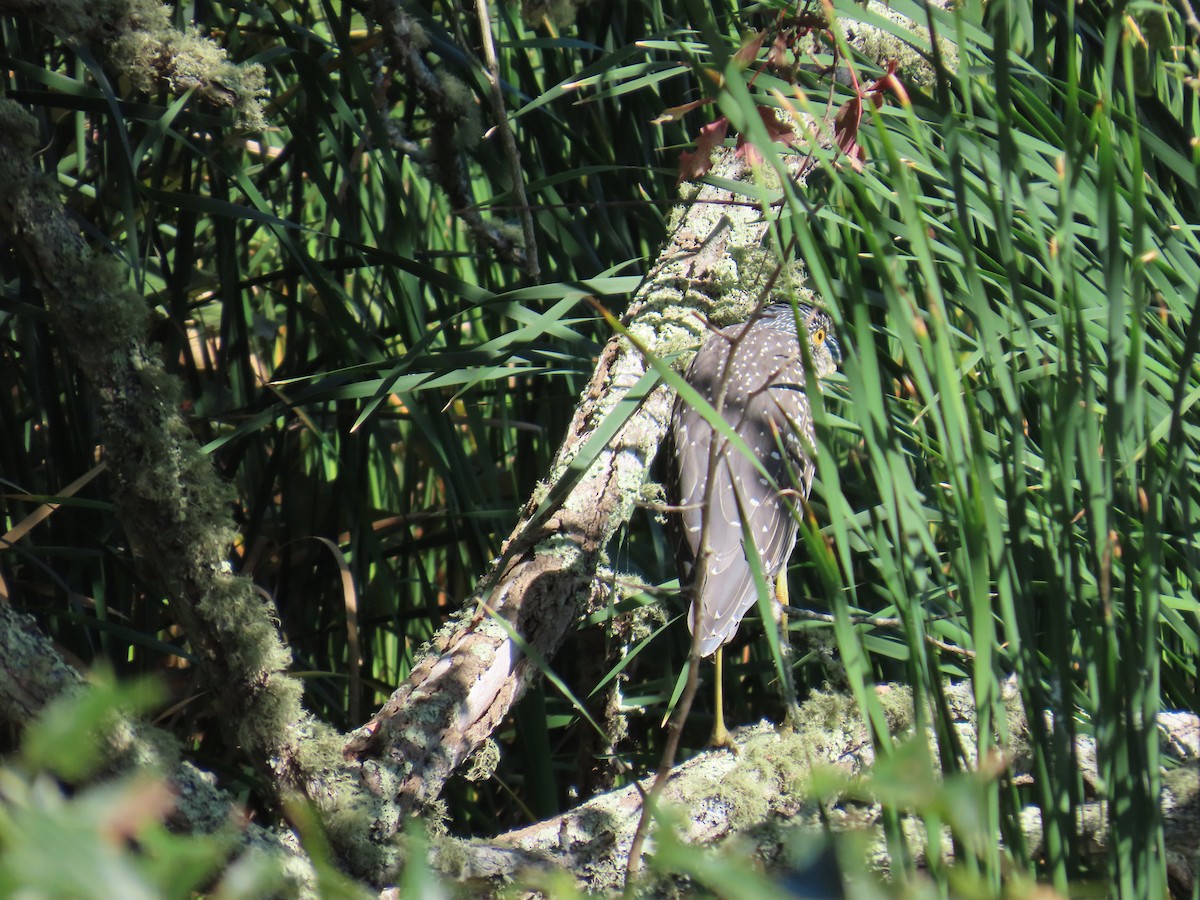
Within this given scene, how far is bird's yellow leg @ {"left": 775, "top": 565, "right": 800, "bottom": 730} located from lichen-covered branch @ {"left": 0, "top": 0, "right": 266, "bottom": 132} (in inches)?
38.9

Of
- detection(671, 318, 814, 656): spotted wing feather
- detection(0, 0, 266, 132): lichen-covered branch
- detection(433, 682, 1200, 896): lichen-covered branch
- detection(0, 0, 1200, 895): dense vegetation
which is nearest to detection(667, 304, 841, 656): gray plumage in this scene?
detection(671, 318, 814, 656): spotted wing feather

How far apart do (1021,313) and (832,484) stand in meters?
0.16

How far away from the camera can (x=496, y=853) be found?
1.17 metres

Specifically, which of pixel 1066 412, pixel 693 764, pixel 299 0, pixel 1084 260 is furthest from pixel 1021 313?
pixel 299 0

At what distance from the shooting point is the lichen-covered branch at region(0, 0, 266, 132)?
1.23m

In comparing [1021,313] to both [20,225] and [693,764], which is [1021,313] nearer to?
[693,764]

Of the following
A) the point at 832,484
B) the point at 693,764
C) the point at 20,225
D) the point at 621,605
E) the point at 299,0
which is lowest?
the point at 693,764

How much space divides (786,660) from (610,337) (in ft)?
2.58

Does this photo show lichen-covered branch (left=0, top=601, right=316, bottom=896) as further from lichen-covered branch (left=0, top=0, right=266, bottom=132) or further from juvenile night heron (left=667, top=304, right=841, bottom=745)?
juvenile night heron (left=667, top=304, right=841, bottom=745)

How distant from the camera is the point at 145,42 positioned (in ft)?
4.09

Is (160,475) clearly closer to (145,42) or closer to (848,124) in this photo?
(145,42)

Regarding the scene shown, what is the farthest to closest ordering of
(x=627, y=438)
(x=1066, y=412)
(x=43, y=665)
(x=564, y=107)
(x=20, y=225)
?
(x=564, y=107)
(x=627, y=438)
(x=20, y=225)
(x=43, y=665)
(x=1066, y=412)

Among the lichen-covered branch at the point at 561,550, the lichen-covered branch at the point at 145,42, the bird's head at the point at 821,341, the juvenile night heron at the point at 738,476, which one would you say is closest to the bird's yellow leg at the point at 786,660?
the juvenile night heron at the point at 738,476

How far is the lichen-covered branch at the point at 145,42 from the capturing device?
4.03 ft
